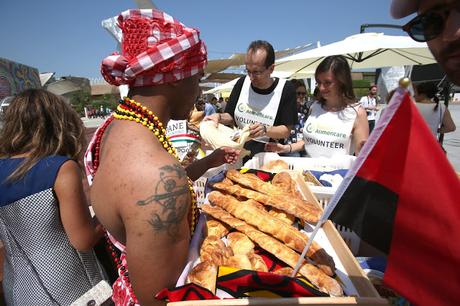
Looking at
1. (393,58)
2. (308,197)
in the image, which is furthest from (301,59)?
(308,197)

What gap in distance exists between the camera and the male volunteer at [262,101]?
3057 mm

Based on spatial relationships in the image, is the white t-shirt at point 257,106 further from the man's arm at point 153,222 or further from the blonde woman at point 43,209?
the man's arm at point 153,222

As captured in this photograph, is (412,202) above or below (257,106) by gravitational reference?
below

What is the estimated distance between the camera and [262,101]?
3.36m

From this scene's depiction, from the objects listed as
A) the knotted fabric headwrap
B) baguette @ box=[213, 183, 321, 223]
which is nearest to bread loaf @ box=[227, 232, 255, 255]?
baguette @ box=[213, 183, 321, 223]

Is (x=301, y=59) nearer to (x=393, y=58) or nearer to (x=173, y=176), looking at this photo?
(x=393, y=58)

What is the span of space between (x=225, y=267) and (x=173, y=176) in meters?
0.48

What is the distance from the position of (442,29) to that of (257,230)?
1201 mm

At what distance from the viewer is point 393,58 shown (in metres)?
6.59

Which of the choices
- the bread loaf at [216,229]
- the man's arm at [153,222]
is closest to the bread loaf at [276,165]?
the bread loaf at [216,229]

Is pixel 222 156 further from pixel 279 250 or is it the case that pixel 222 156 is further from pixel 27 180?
pixel 27 180

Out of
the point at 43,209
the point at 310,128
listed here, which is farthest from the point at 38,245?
the point at 310,128

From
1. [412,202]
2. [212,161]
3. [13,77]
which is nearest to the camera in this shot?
[412,202]

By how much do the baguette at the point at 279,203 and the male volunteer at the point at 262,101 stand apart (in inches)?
48.1
